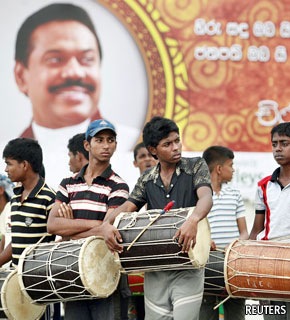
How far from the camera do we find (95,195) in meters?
5.86

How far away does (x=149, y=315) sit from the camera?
563 centimetres

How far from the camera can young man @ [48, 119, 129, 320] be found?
5773 mm

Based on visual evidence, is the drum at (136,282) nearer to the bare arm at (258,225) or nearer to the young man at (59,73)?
the bare arm at (258,225)

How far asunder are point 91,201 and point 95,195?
0.16ft

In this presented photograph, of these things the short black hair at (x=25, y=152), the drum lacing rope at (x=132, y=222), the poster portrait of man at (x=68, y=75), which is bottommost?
the drum lacing rope at (x=132, y=222)

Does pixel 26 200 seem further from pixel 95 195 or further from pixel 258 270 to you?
pixel 258 270

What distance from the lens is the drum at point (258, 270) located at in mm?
5480

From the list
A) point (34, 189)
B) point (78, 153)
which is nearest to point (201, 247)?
point (34, 189)

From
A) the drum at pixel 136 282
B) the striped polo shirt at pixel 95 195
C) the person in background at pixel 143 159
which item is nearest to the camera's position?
the striped polo shirt at pixel 95 195

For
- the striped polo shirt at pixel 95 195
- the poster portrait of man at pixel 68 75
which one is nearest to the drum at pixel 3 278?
the striped polo shirt at pixel 95 195

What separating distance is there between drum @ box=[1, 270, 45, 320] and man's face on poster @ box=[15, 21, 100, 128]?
3669 mm

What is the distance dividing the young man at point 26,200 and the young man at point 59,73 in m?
3.05

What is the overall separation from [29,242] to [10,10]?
4025 millimetres

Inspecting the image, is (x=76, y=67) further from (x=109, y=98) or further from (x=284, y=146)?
(x=284, y=146)
